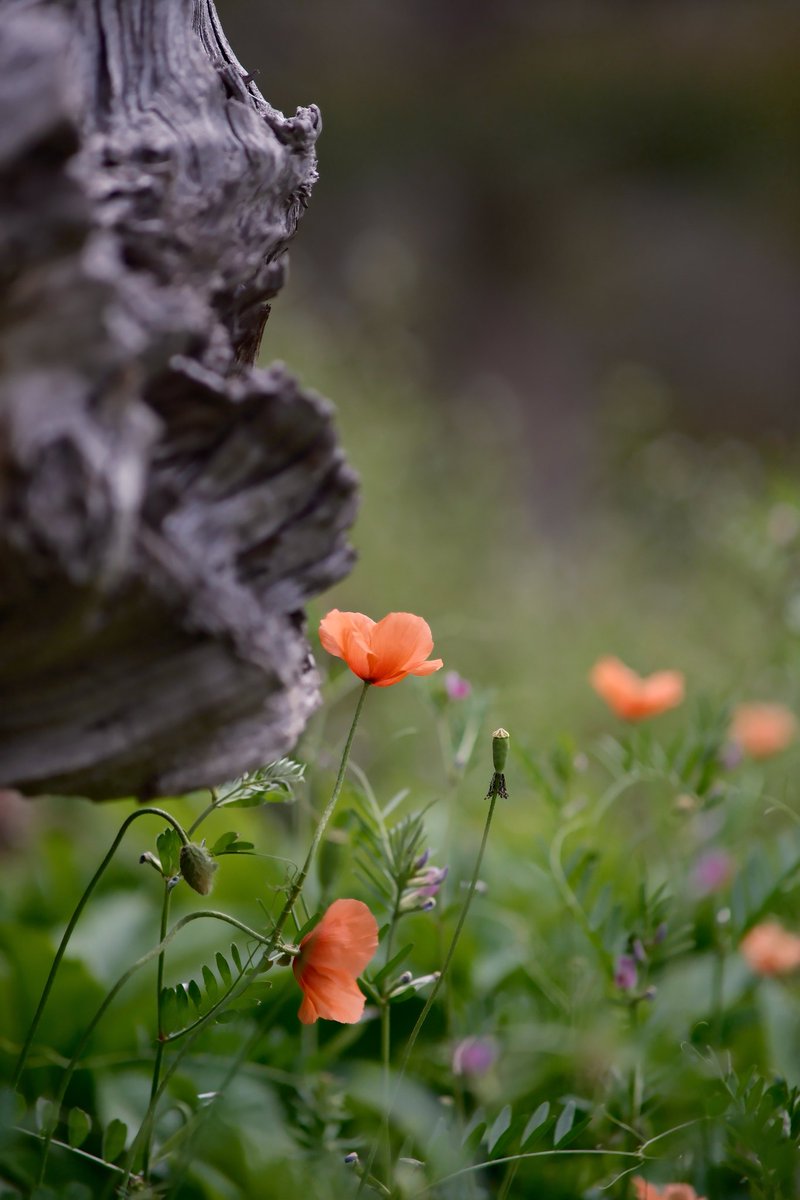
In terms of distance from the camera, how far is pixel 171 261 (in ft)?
1.73

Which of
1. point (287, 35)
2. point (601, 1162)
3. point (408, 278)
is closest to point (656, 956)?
point (601, 1162)

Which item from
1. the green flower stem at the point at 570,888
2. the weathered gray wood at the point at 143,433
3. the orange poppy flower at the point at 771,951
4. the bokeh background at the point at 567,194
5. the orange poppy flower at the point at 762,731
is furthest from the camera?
the bokeh background at the point at 567,194

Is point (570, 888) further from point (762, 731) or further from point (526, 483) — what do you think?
point (526, 483)

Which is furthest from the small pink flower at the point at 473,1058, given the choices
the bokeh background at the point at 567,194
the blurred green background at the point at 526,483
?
the bokeh background at the point at 567,194

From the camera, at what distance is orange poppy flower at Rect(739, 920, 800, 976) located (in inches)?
36.8

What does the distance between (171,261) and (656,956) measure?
630 millimetres

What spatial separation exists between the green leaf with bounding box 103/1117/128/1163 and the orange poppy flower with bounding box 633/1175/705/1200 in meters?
0.33

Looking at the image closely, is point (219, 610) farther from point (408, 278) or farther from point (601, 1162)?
point (408, 278)

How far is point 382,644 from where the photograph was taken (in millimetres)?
643

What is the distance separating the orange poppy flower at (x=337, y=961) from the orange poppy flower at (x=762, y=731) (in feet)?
2.07

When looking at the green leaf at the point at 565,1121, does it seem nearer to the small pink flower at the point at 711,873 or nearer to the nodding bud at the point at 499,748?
the nodding bud at the point at 499,748

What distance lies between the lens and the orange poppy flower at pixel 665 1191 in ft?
2.25

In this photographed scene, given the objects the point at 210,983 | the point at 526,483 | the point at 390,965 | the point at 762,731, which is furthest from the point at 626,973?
the point at 526,483

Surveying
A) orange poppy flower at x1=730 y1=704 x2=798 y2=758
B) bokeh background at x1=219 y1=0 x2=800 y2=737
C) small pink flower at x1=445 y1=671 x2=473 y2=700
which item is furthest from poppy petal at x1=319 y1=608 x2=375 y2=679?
bokeh background at x1=219 y1=0 x2=800 y2=737
